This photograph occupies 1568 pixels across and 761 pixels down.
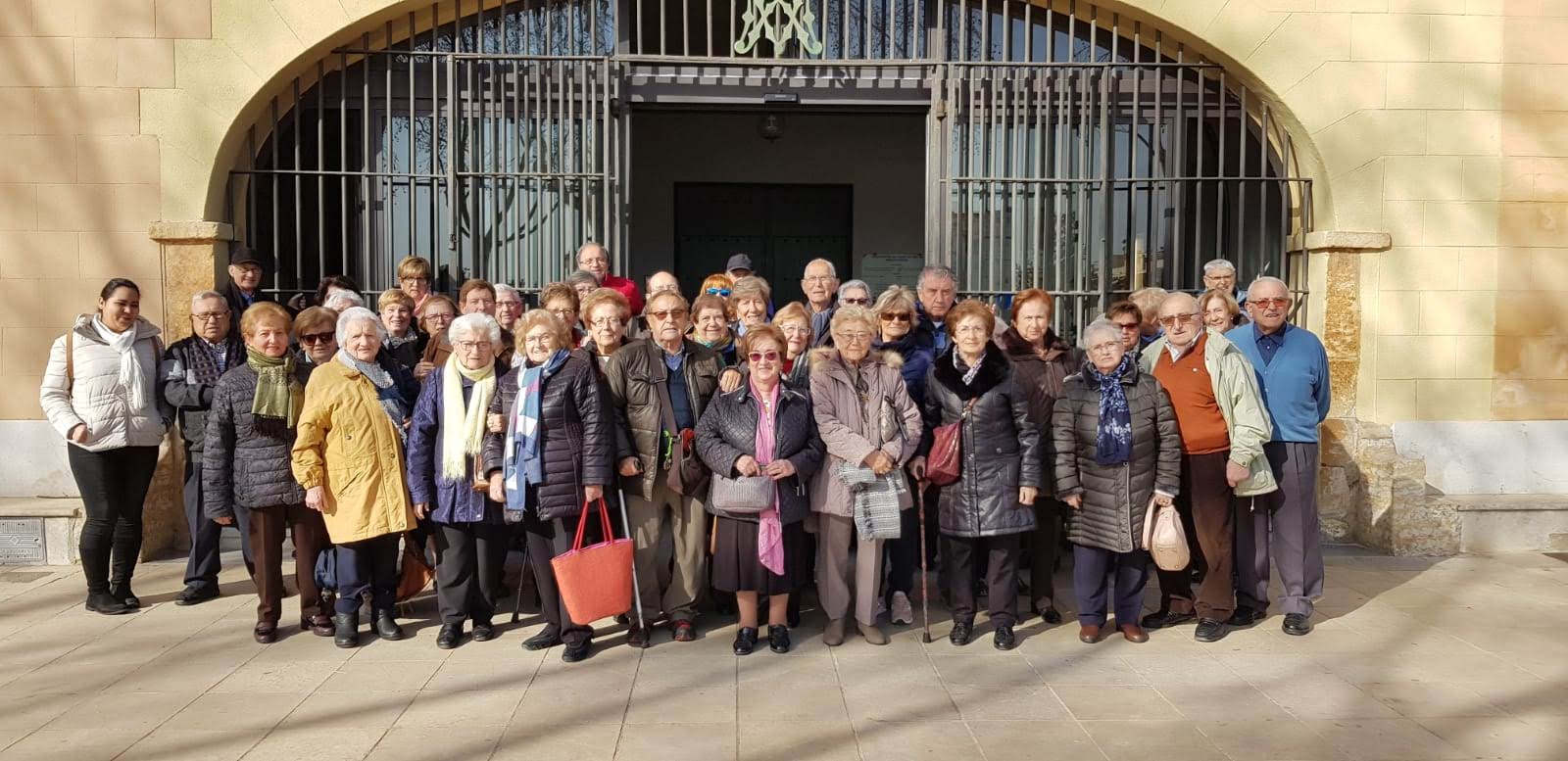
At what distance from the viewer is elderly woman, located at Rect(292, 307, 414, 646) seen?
16.1 ft

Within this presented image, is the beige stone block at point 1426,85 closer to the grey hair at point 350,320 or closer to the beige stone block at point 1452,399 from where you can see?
the beige stone block at point 1452,399

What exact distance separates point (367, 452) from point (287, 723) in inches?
50.5

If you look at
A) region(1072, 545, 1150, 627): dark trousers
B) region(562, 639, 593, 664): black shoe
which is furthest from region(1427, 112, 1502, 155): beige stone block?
region(562, 639, 593, 664): black shoe

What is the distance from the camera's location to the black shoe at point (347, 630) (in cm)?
505

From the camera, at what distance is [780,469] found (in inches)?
192

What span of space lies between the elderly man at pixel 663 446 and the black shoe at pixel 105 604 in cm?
265

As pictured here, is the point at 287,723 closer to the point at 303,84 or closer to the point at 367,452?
the point at 367,452

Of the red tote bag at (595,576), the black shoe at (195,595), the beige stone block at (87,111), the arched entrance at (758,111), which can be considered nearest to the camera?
the red tote bag at (595,576)

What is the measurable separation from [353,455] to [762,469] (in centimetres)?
179

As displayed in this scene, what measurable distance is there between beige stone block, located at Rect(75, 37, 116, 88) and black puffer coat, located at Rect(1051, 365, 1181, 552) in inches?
233

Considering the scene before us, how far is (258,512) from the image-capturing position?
5152mm

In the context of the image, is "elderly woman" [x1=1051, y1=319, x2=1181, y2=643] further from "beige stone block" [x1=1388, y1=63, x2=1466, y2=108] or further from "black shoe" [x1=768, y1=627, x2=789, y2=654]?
"beige stone block" [x1=1388, y1=63, x2=1466, y2=108]

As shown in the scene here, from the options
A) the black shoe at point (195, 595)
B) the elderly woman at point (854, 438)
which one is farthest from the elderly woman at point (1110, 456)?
the black shoe at point (195, 595)

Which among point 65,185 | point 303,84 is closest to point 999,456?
point 303,84
